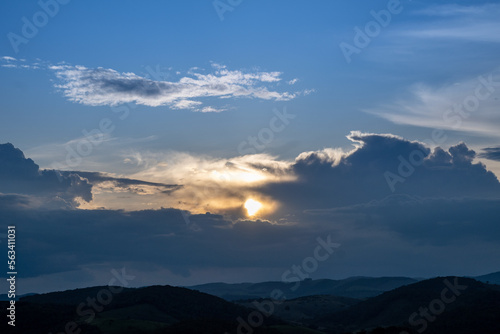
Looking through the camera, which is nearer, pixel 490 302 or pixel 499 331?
pixel 499 331

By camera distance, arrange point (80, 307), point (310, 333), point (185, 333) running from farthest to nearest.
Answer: point (80, 307), point (310, 333), point (185, 333)

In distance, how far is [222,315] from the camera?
189875mm

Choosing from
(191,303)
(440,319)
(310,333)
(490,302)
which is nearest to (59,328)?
(191,303)

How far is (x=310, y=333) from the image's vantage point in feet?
518

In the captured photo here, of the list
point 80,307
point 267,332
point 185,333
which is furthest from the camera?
point 80,307

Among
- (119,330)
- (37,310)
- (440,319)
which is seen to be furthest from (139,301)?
(440,319)

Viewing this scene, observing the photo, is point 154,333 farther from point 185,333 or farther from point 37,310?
point 37,310

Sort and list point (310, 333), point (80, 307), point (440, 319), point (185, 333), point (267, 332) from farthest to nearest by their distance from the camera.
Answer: point (80, 307) < point (440, 319) < point (310, 333) < point (267, 332) < point (185, 333)

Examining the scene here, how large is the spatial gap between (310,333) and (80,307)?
82819 millimetres

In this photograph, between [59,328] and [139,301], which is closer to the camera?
[59,328]

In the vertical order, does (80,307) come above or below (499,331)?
above

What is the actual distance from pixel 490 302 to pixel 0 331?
16193cm

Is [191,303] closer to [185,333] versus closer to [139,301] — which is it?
[139,301]

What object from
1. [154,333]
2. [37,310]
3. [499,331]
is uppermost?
[37,310]
